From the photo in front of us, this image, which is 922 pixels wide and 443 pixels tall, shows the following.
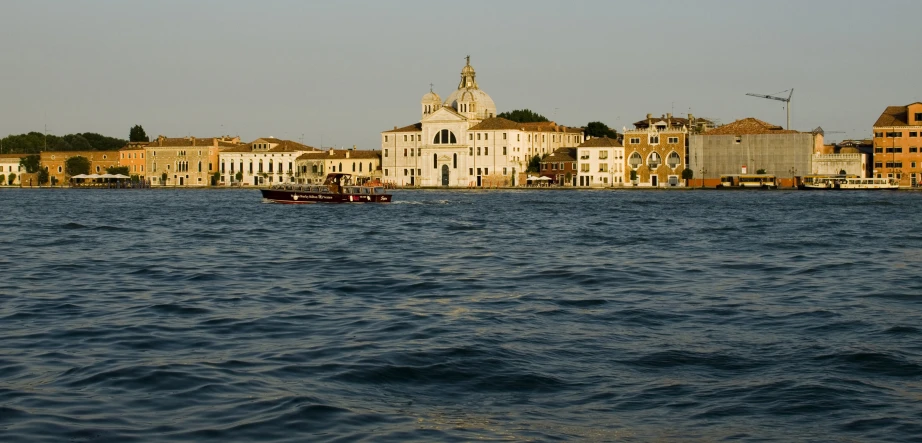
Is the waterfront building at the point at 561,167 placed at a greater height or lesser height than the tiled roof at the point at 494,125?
lesser

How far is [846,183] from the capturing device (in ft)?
212

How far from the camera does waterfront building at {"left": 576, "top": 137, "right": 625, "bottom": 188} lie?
70625 millimetres

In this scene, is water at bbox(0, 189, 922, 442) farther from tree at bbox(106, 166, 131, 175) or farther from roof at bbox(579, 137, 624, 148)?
tree at bbox(106, 166, 131, 175)

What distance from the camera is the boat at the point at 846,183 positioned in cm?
6412

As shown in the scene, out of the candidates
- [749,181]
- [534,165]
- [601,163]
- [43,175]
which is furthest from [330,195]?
[43,175]

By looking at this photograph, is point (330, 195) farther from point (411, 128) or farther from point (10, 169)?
point (10, 169)

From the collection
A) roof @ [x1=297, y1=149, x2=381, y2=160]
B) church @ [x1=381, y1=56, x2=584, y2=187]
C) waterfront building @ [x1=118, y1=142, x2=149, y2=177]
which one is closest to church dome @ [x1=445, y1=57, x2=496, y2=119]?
church @ [x1=381, y1=56, x2=584, y2=187]

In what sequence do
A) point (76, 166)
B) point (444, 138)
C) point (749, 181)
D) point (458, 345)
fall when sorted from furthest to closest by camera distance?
point (76, 166), point (444, 138), point (749, 181), point (458, 345)

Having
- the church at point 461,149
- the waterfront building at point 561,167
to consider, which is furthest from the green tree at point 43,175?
the waterfront building at point 561,167

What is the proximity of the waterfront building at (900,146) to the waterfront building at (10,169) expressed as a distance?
58997mm

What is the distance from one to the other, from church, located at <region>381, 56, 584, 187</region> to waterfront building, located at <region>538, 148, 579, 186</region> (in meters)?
1.39

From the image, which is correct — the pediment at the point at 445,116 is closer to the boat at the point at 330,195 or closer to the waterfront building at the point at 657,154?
the waterfront building at the point at 657,154

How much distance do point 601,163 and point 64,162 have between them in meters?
39.8

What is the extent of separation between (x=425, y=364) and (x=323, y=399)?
4.13 feet
